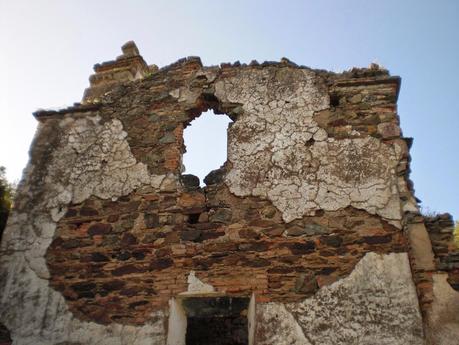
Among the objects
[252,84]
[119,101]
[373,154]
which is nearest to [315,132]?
[373,154]

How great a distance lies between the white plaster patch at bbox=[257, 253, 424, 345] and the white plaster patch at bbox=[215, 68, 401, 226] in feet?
1.80

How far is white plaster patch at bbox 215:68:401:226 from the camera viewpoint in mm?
4391

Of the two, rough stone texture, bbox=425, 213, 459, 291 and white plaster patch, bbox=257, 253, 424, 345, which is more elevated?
rough stone texture, bbox=425, 213, 459, 291

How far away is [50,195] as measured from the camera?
515 cm

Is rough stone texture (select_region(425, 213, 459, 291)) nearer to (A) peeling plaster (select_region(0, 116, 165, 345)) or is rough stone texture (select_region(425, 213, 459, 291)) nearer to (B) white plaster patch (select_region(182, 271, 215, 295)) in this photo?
(B) white plaster patch (select_region(182, 271, 215, 295))

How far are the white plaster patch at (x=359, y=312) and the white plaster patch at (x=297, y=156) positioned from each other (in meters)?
0.55

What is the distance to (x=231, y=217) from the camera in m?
4.51

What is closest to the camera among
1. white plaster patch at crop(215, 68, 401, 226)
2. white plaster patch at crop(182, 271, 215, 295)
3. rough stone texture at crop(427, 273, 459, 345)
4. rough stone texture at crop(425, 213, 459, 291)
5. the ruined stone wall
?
rough stone texture at crop(427, 273, 459, 345)

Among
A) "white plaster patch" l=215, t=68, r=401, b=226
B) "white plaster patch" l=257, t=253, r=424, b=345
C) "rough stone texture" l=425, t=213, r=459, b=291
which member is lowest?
"white plaster patch" l=257, t=253, r=424, b=345

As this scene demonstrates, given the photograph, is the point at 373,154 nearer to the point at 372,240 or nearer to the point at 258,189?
the point at 372,240

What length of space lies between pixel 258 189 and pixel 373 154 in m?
1.24

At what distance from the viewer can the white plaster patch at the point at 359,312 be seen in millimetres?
3744

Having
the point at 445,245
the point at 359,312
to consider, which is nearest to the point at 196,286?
the point at 359,312

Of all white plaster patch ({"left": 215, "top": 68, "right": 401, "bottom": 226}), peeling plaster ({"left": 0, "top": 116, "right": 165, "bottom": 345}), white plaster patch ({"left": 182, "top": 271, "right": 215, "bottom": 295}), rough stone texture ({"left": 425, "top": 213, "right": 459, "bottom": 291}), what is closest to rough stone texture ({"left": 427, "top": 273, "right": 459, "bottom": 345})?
rough stone texture ({"left": 425, "top": 213, "right": 459, "bottom": 291})
